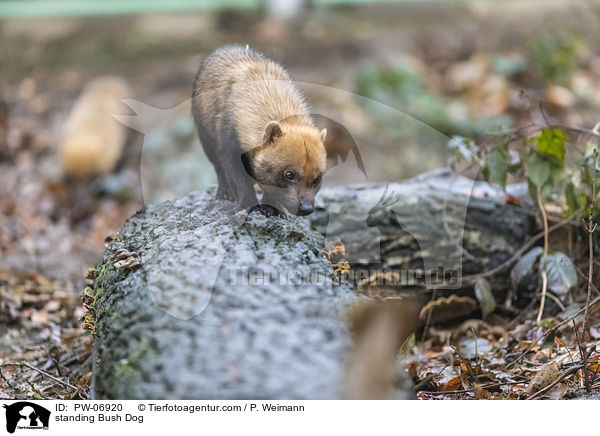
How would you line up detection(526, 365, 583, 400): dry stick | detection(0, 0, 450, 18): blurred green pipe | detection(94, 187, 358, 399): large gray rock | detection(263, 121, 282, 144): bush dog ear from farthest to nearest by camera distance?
detection(0, 0, 450, 18): blurred green pipe
detection(263, 121, 282, 144): bush dog ear
detection(526, 365, 583, 400): dry stick
detection(94, 187, 358, 399): large gray rock

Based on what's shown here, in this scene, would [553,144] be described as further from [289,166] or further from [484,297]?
[289,166]

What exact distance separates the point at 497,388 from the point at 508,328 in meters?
0.84

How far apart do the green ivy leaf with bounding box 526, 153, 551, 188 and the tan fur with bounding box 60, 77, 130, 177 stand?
14.4 ft

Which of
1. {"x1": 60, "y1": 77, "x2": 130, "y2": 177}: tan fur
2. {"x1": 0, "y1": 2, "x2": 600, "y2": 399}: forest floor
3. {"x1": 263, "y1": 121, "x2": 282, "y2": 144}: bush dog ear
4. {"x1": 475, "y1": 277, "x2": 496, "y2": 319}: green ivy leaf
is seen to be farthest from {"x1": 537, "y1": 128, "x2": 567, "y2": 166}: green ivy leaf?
{"x1": 60, "y1": 77, "x2": 130, "y2": 177}: tan fur

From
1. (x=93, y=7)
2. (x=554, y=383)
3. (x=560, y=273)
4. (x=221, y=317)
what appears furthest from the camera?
(x=93, y=7)

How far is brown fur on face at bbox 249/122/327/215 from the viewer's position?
115 inches

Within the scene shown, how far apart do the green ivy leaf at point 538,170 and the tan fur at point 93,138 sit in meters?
4.40

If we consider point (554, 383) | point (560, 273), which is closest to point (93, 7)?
point (560, 273)

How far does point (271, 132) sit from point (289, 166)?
19cm

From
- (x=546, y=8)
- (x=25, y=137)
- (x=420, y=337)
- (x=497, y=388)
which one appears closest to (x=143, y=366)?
(x=497, y=388)

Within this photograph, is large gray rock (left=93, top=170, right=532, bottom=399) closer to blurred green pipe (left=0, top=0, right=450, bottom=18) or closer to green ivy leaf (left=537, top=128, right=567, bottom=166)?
green ivy leaf (left=537, top=128, right=567, bottom=166)
